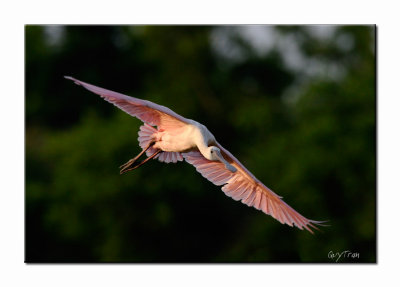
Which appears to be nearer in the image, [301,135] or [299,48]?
[301,135]

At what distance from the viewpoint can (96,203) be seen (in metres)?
9.09

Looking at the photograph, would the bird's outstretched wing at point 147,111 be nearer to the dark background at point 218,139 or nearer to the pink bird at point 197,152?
the pink bird at point 197,152

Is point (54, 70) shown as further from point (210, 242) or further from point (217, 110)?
point (210, 242)

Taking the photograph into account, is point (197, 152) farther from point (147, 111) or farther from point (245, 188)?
point (147, 111)

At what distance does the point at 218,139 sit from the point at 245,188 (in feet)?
18.5

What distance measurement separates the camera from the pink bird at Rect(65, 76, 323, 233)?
11.0 ft

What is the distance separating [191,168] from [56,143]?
1.85 m

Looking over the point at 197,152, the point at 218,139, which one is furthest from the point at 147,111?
the point at 218,139

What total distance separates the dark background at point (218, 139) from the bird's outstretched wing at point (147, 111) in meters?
4.20

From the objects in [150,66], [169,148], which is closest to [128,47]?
[150,66]

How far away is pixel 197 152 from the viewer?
383 centimetres

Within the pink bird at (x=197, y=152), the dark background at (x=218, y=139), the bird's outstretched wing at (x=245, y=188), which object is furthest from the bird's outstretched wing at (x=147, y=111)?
the dark background at (x=218, y=139)

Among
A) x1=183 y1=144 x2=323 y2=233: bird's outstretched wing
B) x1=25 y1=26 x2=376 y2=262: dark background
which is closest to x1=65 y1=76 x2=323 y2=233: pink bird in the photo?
x1=183 y1=144 x2=323 y2=233: bird's outstretched wing

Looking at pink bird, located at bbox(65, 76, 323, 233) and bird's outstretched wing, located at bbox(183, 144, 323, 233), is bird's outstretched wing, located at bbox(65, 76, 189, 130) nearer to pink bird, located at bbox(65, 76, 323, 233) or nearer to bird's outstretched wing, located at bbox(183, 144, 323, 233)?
pink bird, located at bbox(65, 76, 323, 233)
